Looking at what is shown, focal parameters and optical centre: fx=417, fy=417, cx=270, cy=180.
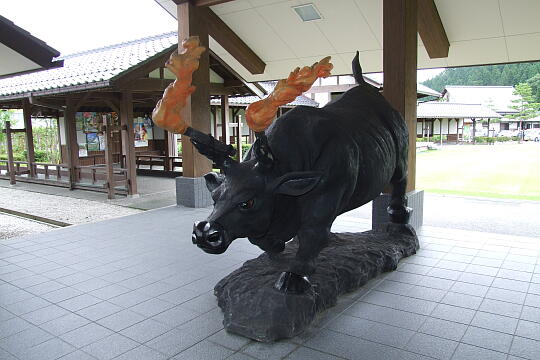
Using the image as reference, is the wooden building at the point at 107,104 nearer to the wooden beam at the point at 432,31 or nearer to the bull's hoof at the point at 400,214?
the wooden beam at the point at 432,31

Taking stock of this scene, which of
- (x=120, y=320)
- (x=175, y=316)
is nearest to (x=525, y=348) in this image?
(x=175, y=316)

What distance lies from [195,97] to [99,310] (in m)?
4.48

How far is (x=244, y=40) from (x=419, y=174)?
374 inches

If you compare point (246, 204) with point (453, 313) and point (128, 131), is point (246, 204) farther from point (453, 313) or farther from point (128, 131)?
point (128, 131)

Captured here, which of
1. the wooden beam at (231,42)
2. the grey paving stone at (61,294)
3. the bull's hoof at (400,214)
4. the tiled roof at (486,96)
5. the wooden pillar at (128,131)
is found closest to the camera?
the grey paving stone at (61,294)

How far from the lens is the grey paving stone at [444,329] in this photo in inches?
113

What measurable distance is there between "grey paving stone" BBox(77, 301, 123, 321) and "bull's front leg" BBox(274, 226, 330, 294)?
1358 mm

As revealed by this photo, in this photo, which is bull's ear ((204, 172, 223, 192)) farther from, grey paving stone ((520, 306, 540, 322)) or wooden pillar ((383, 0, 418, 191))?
wooden pillar ((383, 0, 418, 191))

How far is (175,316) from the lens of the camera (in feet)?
10.6

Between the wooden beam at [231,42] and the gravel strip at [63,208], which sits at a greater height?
the wooden beam at [231,42]

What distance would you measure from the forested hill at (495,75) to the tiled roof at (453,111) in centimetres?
950

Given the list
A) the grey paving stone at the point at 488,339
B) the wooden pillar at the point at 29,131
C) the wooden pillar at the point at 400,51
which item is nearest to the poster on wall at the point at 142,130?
the wooden pillar at the point at 29,131

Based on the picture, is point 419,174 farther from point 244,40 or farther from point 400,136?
point 400,136

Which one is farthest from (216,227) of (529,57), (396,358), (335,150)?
(529,57)
